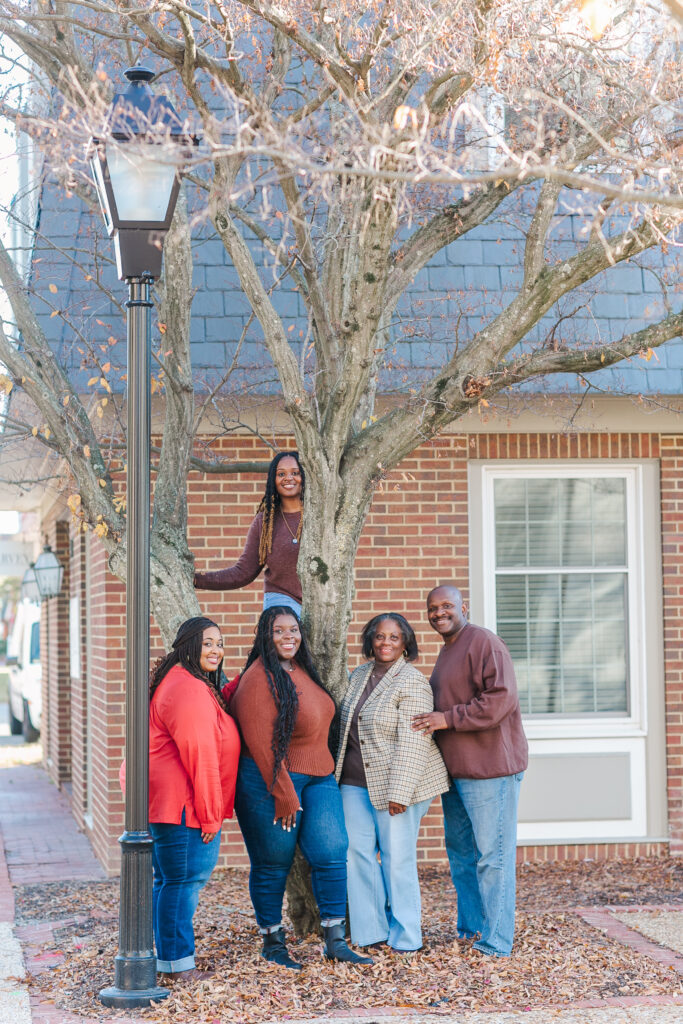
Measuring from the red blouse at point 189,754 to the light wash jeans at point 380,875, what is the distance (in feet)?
2.36

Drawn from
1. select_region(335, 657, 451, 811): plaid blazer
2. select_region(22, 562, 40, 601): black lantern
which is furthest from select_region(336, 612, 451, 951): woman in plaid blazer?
select_region(22, 562, 40, 601): black lantern

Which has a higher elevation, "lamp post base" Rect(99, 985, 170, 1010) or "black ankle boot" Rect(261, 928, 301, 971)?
"black ankle boot" Rect(261, 928, 301, 971)

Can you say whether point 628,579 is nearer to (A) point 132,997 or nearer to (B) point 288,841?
(B) point 288,841

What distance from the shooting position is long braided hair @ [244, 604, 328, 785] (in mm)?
5852

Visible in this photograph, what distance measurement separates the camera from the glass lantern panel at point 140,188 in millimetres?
5418

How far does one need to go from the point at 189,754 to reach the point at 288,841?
2.29 feet

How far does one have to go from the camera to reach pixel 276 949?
6.02 metres

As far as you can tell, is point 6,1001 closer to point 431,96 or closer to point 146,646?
point 146,646

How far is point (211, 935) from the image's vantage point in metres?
6.75

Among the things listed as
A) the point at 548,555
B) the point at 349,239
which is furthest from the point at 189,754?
the point at 548,555

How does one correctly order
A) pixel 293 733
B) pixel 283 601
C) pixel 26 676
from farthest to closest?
pixel 26 676
pixel 283 601
pixel 293 733

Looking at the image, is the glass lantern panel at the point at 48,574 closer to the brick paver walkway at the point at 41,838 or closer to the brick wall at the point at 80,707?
the brick wall at the point at 80,707

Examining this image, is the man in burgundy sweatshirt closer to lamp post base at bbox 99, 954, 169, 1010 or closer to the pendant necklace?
the pendant necklace

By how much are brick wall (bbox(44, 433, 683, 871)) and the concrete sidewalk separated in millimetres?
598
